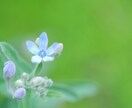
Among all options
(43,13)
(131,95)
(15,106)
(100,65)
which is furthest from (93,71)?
(15,106)

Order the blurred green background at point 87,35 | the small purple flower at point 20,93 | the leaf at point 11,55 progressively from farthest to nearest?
the blurred green background at point 87,35
the leaf at point 11,55
the small purple flower at point 20,93

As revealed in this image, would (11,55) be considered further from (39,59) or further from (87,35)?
(87,35)

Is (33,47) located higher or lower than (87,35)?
lower

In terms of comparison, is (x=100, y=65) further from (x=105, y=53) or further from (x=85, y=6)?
(x=85, y=6)

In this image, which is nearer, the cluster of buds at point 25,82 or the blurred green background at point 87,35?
the cluster of buds at point 25,82

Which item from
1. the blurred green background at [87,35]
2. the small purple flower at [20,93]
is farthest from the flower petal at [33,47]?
the blurred green background at [87,35]

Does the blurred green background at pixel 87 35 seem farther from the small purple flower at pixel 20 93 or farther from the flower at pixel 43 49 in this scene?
the small purple flower at pixel 20 93

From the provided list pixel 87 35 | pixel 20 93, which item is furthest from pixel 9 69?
pixel 87 35
